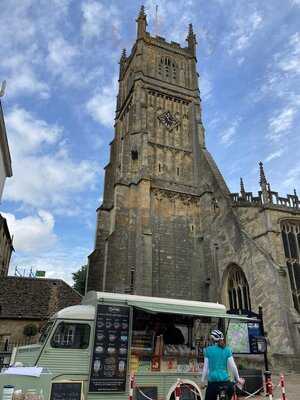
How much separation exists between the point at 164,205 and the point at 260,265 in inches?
349

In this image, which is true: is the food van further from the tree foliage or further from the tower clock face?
the tree foliage

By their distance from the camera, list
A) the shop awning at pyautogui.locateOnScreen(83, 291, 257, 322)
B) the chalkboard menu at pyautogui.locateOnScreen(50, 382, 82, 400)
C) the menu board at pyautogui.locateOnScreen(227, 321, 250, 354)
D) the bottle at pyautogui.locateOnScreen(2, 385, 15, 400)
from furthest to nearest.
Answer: the menu board at pyautogui.locateOnScreen(227, 321, 250, 354)
the shop awning at pyautogui.locateOnScreen(83, 291, 257, 322)
the chalkboard menu at pyautogui.locateOnScreen(50, 382, 82, 400)
the bottle at pyautogui.locateOnScreen(2, 385, 15, 400)

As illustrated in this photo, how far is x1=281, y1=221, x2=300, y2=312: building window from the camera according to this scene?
64.4 ft

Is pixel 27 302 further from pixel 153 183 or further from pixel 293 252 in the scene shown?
pixel 293 252

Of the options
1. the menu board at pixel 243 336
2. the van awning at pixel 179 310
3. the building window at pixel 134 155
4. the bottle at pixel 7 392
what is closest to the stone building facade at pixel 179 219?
the building window at pixel 134 155

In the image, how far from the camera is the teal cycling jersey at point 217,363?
4902mm

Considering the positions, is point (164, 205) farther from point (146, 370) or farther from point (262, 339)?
point (146, 370)

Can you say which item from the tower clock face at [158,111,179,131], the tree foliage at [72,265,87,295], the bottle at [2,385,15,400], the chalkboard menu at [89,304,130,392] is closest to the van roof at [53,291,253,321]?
the chalkboard menu at [89,304,130,392]

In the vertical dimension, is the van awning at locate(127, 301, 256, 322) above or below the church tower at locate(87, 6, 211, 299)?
below

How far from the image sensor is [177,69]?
32625 millimetres

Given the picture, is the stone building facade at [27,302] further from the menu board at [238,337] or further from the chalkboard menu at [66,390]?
the chalkboard menu at [66,390]

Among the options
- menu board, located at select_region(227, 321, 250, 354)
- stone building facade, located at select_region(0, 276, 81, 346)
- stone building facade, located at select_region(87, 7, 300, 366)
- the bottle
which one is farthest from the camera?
stone building facade, located at select_region(0, 276, 81, 346)

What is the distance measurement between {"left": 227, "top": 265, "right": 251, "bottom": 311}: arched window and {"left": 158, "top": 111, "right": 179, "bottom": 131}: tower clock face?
13.6 m

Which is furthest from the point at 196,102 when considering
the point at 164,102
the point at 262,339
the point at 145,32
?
the point at 262,339
